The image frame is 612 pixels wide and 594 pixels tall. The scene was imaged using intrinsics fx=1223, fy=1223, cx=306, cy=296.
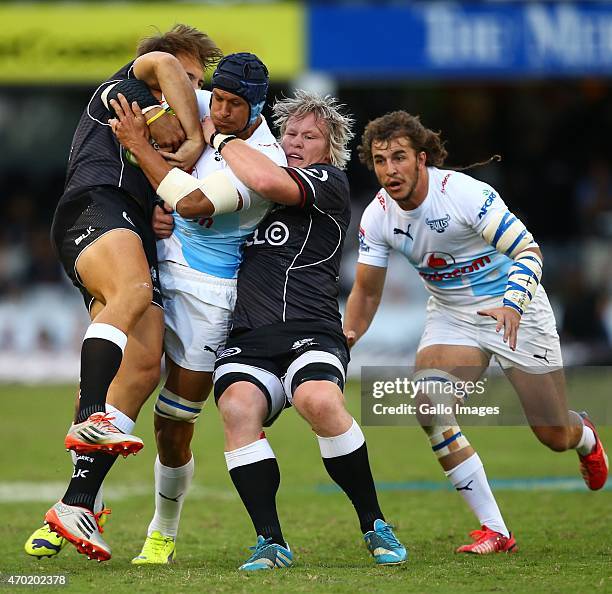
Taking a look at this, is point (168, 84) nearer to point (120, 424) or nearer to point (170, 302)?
point (170, 302)

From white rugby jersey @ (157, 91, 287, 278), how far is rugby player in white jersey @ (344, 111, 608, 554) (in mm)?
836

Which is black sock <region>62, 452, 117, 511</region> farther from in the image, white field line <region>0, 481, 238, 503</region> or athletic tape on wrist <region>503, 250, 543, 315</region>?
white field line <region>0, 481, 238, 503</region>

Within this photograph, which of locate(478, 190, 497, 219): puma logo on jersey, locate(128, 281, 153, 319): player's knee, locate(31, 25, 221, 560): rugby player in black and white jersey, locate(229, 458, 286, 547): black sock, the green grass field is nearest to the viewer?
the green grass field

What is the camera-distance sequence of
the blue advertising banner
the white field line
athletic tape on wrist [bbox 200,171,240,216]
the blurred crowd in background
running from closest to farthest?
athletic tape on wrist [bbox 200,171,240,216] → the white field line → the blurred crowd in background → the blue advertising banner

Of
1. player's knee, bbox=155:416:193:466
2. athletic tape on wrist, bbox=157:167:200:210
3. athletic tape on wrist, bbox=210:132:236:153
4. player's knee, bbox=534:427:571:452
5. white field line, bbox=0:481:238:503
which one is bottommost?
white field line, bbox=0:481:238:503

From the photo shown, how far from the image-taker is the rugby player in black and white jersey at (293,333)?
5.87 metres

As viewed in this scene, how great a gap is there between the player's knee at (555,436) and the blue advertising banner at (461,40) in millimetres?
11155

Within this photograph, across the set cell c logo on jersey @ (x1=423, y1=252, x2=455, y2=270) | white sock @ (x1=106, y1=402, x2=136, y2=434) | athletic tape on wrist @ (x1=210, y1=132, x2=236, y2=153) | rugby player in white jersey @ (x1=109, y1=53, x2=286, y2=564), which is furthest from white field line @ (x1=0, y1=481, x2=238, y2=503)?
athletic tape on wrist @ (x1=210, y1=132, x2=236, y2=153)

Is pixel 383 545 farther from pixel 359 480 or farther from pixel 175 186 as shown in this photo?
pixel 175 186

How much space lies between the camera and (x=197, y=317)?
6.35m

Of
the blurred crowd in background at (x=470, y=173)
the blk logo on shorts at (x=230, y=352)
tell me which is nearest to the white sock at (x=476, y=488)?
the blk logo on shorts at (x=230, y=352)

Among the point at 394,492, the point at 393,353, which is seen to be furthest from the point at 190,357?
the point at 393,353

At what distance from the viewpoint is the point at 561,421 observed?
716 centimetres

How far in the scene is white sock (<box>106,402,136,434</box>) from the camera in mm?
5973
